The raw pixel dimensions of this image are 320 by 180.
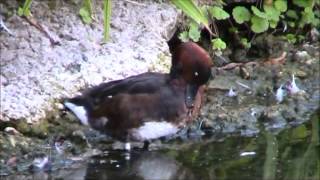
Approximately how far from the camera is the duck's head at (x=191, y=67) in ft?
21.3

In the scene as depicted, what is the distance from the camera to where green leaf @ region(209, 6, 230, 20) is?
799cm

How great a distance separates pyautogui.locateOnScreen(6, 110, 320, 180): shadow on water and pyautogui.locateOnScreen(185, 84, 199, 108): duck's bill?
1.34 feet

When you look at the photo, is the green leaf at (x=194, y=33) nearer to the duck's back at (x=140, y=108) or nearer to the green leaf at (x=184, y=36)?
the green leaf at (x=184, y=36)

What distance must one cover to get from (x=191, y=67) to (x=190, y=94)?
7.3 inches

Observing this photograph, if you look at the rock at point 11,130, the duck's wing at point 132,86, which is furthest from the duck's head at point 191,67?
the rock at point 11,130

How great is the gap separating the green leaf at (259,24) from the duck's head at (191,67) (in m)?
1.81

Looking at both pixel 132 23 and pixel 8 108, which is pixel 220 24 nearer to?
pixel 132 23

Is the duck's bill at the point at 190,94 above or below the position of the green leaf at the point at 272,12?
below

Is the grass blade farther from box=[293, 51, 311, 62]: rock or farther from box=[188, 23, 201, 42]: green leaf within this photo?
box=[293, 51, 311, 62]: rock

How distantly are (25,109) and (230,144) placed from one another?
146 centimetres

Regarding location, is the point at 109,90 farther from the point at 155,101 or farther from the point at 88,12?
the point at 88,12

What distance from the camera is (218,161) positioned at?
665 centimetres

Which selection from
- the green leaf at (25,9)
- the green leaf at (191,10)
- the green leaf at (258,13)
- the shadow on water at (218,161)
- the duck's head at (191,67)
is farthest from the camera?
the green leaf at (258,13)

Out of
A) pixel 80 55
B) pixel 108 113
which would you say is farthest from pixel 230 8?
pixel 108 113
